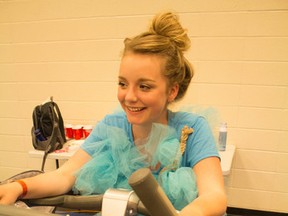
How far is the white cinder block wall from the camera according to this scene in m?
1.87

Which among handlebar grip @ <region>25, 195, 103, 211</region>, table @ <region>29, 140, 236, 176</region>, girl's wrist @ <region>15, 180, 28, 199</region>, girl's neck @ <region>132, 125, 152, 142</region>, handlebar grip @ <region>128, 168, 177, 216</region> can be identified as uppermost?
handlebar grip @ <region>128, 168, 177, 216</region>

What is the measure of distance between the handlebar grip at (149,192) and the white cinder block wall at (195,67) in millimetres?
1665

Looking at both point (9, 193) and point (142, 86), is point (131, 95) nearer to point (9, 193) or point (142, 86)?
point (142, 86)

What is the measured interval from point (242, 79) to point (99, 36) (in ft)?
3.70

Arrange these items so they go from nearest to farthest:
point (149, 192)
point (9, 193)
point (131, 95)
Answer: point (149, 192), point (9, 193), point (131, 95)

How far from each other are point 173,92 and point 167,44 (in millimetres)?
193

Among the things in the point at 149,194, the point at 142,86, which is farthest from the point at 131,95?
the point at 149,194

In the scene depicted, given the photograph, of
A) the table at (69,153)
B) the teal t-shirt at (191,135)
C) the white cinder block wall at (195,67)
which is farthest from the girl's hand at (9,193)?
the white cinder block wall at (195,67)

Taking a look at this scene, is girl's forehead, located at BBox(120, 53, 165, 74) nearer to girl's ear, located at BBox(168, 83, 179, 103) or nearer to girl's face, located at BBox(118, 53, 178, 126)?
girl's face, located at BBox(118, 53, 178, 126)

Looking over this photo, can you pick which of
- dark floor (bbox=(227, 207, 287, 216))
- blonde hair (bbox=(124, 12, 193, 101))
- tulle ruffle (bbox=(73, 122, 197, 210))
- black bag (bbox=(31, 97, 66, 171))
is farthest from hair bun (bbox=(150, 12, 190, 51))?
dark floor (bbox=(227, 207, 287, 216))

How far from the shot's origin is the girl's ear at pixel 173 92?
3.46ft

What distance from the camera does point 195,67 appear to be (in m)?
1.98

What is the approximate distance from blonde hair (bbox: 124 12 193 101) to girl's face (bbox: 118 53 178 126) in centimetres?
3

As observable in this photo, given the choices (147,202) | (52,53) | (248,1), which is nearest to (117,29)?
(52,53)
